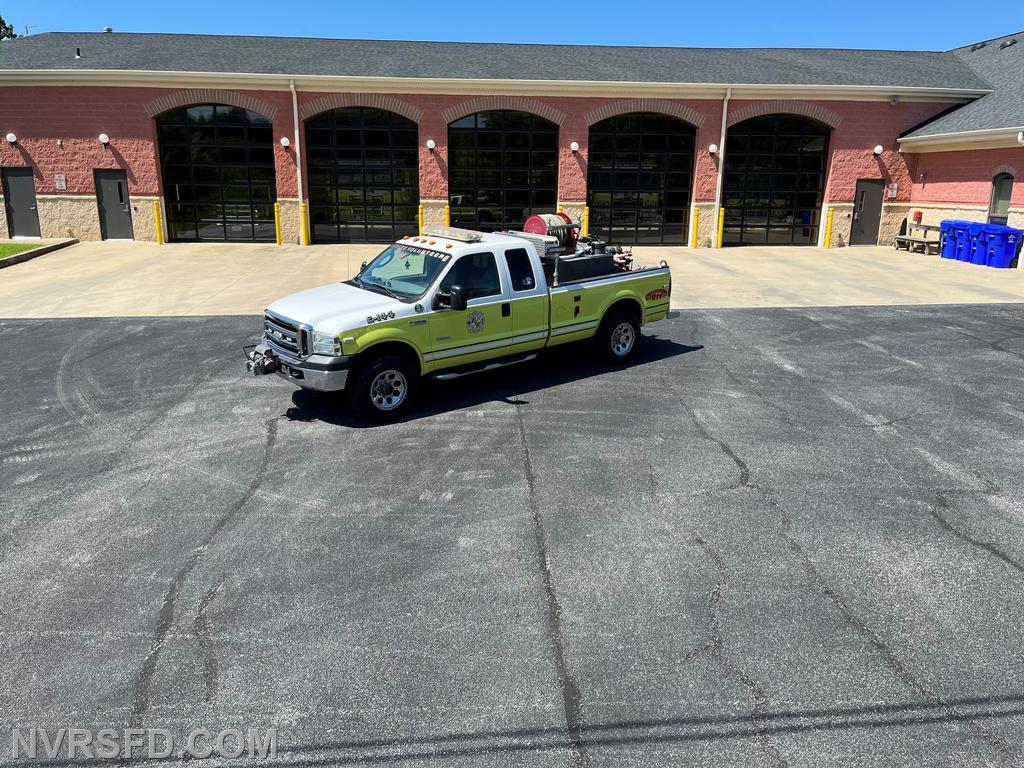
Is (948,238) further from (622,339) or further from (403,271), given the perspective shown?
(403,271)

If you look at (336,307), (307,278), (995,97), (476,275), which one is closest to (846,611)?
(476,275)

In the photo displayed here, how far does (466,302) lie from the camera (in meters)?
8.67

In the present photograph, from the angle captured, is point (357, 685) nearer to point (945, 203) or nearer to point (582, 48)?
point (945, 203)

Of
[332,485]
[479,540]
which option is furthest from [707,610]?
[332,485]

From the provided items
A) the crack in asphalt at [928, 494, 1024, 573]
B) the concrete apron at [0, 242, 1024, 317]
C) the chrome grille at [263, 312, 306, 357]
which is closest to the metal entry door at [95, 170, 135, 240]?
the concrete apron at [0, 242, 1024, 317]

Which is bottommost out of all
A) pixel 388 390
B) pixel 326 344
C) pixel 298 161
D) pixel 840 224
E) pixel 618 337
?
pixel 388 390

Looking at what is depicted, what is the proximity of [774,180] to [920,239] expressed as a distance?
17.2 ft

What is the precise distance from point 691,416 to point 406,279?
151 inches

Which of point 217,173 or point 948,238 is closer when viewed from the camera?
point 948,238

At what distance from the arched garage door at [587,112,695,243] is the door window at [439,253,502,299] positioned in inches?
693

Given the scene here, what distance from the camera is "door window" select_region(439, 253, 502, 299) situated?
8891mm

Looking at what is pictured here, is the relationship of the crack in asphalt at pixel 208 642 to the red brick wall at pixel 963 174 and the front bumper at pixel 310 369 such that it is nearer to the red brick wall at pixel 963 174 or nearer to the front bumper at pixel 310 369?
the front bumper at pixel 310 369

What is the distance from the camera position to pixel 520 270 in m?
9.44

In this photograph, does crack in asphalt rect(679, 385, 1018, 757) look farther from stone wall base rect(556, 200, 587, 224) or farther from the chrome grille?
stone wall base rect(556, 200, 587, 224)
